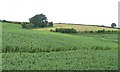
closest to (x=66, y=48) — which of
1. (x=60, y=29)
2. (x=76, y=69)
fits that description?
(x=76, y=69)

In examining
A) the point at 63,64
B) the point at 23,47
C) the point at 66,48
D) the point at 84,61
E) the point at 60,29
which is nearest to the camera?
the point at 63,64

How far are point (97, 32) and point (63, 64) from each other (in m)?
48.4

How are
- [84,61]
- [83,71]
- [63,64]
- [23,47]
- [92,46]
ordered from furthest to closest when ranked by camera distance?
[92,46]
[23,47]
[84,61]
[63,64]
[83,71]

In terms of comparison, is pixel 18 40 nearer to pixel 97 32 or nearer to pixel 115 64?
pixel 115 64

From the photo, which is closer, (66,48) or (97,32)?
(66,48)

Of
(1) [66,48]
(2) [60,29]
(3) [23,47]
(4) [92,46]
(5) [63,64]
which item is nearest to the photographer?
(5) [63,64]

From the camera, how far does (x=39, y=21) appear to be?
2963 inches

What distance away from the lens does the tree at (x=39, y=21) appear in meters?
73.8

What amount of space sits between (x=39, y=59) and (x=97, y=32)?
46.6m

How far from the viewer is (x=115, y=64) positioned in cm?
2291

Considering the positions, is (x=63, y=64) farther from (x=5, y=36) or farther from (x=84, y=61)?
(x=5, y=36)

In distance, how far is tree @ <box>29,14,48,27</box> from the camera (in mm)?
73769

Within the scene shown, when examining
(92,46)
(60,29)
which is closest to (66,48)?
(92,46)

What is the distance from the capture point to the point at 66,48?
120 feet
